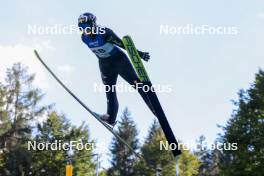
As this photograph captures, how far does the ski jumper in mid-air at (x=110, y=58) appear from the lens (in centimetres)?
965

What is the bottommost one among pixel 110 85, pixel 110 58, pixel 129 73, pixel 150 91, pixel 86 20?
pixel 150 91

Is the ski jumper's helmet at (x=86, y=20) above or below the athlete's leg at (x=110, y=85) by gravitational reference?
above

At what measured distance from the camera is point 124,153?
185 feet

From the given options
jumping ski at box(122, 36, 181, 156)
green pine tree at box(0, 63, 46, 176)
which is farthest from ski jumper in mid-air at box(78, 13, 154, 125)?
green pine tree at box(0, 63, 46, 176)

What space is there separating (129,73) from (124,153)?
47.1 m

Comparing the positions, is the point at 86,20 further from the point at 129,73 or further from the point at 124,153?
the point at 124,153

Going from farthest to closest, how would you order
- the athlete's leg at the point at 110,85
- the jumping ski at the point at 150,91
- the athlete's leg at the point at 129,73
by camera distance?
the athlete's leg at the point at 110,85 → the athlete's leg at the point at 129,73 → the jumping ski at the point at 150,91

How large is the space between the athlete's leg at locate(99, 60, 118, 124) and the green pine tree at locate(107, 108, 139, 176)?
44069 millimetres

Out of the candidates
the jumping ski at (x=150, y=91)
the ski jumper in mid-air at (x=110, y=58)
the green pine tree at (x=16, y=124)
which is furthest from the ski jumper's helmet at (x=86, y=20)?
the green pine tree at (x=16, y=124)

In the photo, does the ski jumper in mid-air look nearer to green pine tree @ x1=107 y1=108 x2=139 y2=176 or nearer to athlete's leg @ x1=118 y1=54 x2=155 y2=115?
athlete's leg @ x1=118 y1=54 x2=155 y2=115

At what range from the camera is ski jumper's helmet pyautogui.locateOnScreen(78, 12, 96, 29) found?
377 inches

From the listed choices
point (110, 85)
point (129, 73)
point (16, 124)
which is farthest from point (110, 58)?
point (16, 124)

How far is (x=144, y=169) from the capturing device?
50.2 meters

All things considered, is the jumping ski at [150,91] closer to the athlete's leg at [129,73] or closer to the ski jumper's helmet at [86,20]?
the athlete's leg at [129,73]
